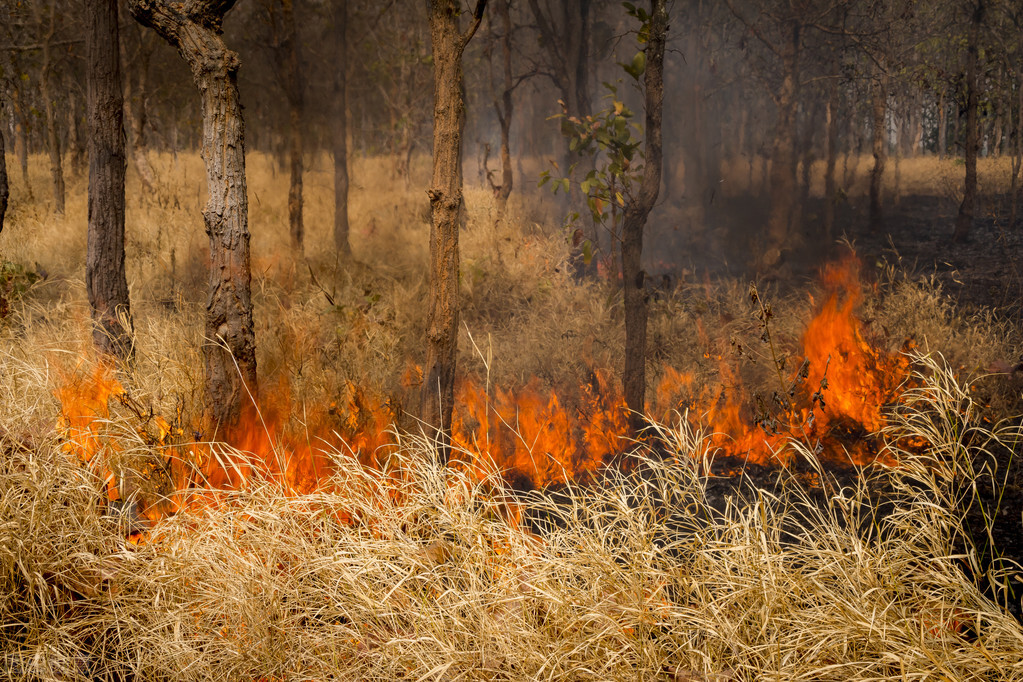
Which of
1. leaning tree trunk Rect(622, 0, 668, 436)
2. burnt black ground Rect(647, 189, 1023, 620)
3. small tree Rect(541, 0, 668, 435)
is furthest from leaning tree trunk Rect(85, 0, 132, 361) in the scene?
burnt black ground Rect(647, 189, 1023, 620)

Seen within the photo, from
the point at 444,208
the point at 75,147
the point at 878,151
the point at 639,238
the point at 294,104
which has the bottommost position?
the point at 639,238

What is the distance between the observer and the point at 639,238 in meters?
5.75

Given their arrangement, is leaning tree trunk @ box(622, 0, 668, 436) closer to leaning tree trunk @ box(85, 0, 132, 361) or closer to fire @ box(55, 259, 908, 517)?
fire @ box(55, 259, 908, 517)

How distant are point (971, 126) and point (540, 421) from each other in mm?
8005

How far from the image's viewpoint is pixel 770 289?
405 inches

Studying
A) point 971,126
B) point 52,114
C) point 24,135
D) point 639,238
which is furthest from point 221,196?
point 24,135

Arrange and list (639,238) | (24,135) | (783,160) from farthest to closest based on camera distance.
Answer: (24,135) → (783,160) → (639,238)

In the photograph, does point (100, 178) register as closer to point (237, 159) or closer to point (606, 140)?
Answer: point (237, 159)

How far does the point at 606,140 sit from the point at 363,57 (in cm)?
Result: 1401

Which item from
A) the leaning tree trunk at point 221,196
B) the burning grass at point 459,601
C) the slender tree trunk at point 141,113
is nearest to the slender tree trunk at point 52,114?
the slender tree trunk at point 141,113

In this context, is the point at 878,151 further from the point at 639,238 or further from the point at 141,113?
→ the point at 141,113

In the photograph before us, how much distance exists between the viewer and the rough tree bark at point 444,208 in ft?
13.0

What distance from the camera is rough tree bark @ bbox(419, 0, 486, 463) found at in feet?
13.0

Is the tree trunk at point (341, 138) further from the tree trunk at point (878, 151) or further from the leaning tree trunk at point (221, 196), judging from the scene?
the tree trunk at point (878, 151)
